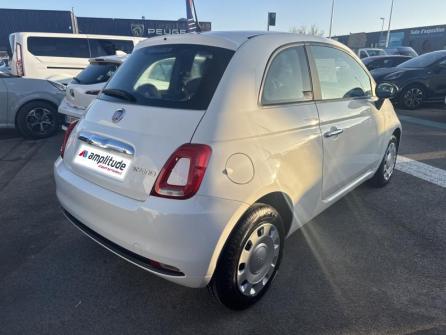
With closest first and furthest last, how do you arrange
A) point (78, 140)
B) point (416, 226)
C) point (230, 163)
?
1. point (230, 163)
2. point (78, 140)
3. point (416, 226)

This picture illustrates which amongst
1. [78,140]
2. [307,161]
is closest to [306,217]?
[307,161]

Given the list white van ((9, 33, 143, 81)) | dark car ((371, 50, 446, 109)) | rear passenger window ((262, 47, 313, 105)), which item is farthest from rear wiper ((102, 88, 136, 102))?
dark car ((371, 50, 446, 109))

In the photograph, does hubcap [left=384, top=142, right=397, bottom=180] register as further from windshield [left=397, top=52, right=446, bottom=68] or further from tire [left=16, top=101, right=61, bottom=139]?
windshield [left=397, top=52, right=446, bottom=68]

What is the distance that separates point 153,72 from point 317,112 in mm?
1264

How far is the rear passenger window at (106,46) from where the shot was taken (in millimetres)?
10742

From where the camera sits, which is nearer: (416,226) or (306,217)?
(306,217)

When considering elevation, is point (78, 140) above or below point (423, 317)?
A: above

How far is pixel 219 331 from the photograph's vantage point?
2.25 meters

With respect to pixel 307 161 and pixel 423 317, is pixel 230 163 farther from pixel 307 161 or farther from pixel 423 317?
pixel 423 317

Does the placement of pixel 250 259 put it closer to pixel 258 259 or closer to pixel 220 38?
pixel 258 259

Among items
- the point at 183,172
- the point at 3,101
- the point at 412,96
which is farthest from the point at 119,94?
the point at 412,96

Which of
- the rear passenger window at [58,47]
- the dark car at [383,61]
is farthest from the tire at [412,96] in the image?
the rear passenger window at [58,47]

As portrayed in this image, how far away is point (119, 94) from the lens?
101 inches

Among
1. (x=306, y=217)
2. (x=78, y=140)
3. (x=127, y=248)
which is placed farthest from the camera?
(x=306, y=217)
